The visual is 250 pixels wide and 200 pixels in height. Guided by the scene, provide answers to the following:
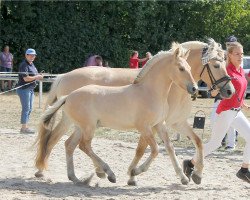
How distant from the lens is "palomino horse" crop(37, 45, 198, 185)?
838 cm

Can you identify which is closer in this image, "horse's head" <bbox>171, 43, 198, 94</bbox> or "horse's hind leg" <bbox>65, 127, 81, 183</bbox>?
"horse's head" <bbox>171, 43, 198, 94</bbox>

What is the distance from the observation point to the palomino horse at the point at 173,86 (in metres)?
8.97

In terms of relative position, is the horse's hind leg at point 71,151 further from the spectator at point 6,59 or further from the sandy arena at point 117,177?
the spectator at point 6,59

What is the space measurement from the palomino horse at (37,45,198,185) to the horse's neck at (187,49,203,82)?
69 cm

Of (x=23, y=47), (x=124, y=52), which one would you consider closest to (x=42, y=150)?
(x=23, y=47)

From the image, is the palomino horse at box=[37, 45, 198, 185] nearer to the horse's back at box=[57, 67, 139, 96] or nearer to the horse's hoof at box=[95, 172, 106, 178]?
the horse's hoof at box=[95, 172, 106, 178]

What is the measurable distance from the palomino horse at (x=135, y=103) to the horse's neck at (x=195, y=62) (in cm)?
69

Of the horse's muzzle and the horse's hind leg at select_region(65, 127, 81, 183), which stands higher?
the horse's muzzle

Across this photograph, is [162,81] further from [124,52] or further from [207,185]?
[124,52]

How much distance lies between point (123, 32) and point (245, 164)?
78.5 feet

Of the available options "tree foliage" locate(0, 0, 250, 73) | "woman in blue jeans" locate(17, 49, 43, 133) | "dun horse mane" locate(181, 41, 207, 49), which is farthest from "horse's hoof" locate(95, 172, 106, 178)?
"tree foliage" locate(0, 0, 250, 73)

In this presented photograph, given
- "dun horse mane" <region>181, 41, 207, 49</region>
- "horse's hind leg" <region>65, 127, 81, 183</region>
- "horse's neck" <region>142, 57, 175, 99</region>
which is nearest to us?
"horse's neck" <region>142, 57, 175, 99</region>

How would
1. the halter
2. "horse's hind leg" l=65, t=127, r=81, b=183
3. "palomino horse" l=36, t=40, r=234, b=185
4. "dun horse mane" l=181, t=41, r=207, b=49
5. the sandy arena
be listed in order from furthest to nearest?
1. "dun horse mane" l=181, t=41, r=207, b=49
2. "palomino horse" l=36, t=40, r=234, b=185
3. the halter
4. "horse's hind leg" l=65, t=127, r=81, b=183
5. the sandy arena

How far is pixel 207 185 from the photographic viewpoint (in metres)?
8.89
